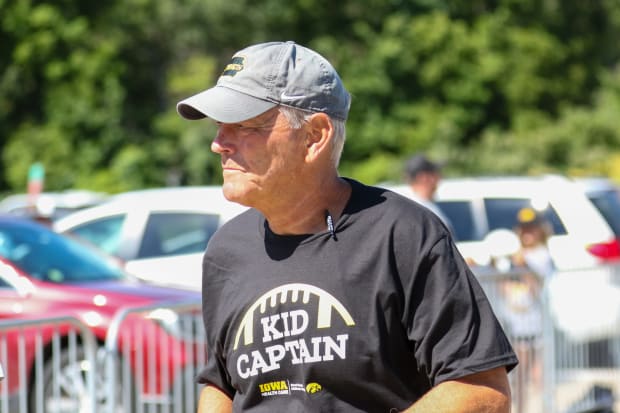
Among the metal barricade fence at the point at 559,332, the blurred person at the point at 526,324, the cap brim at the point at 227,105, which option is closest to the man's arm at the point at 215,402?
the cap brim at the point at 227,105

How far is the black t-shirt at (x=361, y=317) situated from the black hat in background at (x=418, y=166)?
6.36 meters

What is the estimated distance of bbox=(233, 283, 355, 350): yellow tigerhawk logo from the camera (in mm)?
2584

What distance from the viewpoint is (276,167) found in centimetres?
270

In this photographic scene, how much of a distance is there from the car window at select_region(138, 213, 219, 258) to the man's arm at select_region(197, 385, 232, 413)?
6.86m

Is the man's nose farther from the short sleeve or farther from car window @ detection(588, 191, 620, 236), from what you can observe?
car window @ detection(588, 191, 620, 236)

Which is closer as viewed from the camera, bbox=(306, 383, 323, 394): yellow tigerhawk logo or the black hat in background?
bbox=(306, 383, 323, 394): yellow tigerhawk logo

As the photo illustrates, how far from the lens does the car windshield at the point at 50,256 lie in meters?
8.30

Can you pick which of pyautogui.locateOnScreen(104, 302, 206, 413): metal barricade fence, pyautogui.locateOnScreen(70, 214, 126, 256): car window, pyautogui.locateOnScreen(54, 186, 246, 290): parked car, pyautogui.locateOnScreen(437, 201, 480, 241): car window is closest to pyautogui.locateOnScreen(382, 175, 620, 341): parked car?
pyautogui.locateOnScreen(437, 201, 480, 241): car window

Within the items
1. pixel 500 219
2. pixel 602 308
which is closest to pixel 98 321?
pixel 602 308

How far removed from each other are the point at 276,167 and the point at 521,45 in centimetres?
4680

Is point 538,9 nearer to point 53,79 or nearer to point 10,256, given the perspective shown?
point 53,79

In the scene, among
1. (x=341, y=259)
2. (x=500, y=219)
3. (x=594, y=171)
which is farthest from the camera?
(x=594, y=171)

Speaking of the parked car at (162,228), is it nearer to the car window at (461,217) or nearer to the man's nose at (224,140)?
the car window at (461,217)

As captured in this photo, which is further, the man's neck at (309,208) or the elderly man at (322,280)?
the man's neck at (309,208)
